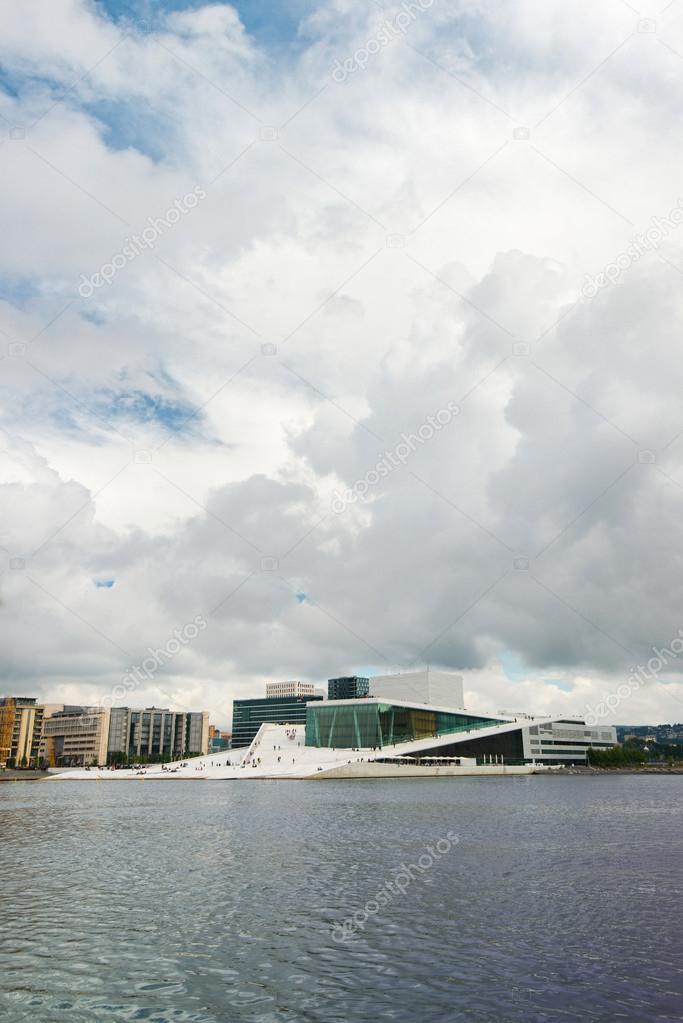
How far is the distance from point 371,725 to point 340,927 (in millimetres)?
139015

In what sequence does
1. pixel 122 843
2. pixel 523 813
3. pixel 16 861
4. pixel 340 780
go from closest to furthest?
pixel 16 861 → pixel 122 843 → pixel 523 813 → pixel 340 780


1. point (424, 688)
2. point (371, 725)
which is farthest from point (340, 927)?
point (424, 688)

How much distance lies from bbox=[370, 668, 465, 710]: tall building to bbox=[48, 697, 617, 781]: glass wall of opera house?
19.3 m

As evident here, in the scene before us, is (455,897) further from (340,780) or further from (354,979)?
(340,780)

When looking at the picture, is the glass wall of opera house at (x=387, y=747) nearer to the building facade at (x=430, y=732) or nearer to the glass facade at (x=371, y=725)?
the building facade at (x=430, y=732)

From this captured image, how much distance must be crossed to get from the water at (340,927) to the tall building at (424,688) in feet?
486

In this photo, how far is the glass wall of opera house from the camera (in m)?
122

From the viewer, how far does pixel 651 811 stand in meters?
56.5

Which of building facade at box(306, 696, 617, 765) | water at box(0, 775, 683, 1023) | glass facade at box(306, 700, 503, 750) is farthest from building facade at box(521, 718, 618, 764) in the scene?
water at box(0, 775, 683, 1023)

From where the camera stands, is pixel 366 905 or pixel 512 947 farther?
pixel 366 905

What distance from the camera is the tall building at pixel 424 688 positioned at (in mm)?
186875

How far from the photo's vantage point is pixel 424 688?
187 metres

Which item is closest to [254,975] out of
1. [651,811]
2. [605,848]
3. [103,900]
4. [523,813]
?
[103,900]

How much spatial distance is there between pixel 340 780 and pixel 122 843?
81354mm
